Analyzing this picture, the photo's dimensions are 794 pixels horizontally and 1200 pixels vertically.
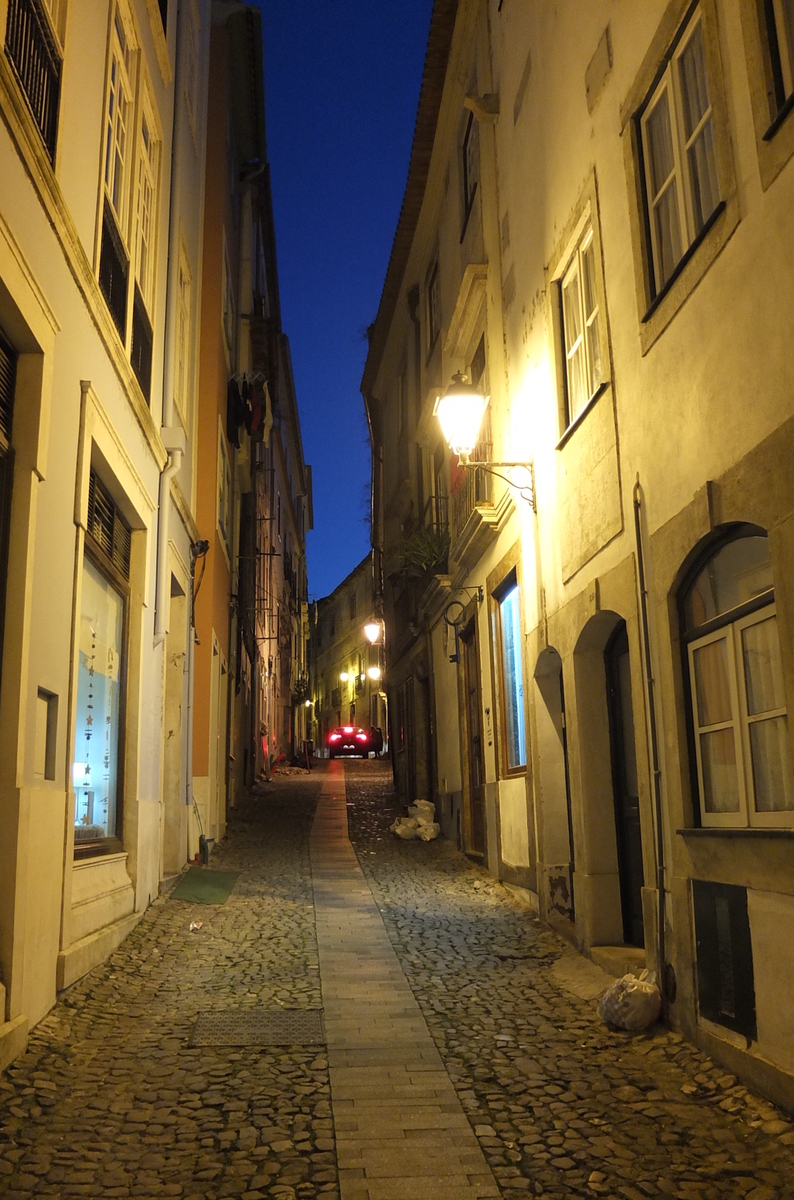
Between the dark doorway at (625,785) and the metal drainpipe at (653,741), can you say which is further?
the dark doorway at (625,785)

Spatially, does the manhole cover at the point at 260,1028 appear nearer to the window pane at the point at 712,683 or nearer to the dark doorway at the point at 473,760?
the window pane at the point at 712,683

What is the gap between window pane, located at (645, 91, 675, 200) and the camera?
5.98m

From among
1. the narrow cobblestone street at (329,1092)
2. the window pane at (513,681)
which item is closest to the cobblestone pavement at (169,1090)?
the narrow cobblestone street at (329,1092)

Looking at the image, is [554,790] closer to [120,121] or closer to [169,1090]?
[169,1090]

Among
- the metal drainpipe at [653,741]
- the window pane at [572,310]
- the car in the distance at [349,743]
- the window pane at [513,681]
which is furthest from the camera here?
the car in the distance at [349,743]

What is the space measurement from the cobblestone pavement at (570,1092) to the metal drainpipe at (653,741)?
41cm

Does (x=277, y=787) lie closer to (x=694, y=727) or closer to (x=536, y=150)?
(x=536, y=150)

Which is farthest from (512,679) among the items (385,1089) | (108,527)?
(385,1089)

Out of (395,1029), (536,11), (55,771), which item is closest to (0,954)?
(55,771)

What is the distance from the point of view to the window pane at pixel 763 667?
4.65 metres

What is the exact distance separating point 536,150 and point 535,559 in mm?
3708

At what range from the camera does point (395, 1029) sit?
18.2ft

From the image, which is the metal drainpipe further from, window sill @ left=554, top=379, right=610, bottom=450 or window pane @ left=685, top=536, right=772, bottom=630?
window sill @ left=554, top=379, right=610, bottom=450

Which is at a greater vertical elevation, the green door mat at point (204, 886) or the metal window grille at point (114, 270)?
the metal window grille at point (114, 270)
